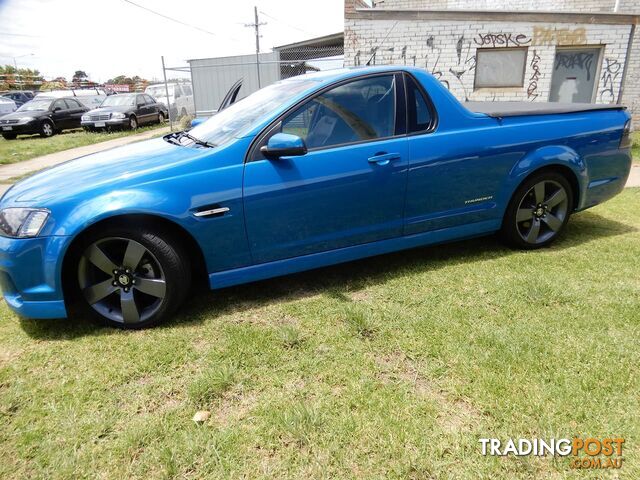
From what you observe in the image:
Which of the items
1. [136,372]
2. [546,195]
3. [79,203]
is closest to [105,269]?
[79,203]

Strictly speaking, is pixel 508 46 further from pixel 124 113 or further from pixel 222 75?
pixel 124 113

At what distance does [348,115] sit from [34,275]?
90.5 inches

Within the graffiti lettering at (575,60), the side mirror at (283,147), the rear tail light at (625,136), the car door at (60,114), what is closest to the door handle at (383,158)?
the side mirror at (283,147)

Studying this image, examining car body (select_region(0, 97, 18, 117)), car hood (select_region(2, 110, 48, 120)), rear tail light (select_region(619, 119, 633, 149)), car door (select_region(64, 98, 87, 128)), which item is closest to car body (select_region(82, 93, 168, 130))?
car door (select_region(64, 98, 87, 128))

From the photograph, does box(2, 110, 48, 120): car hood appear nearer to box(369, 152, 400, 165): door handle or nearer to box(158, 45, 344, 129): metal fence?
box(158, 45, 344, 129): metal fence

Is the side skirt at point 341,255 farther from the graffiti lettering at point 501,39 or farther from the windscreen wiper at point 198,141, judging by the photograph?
the graffiti lettering at point 501,39

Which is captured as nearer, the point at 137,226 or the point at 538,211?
the point at 137,226

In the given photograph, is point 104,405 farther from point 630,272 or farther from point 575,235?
point 575,235

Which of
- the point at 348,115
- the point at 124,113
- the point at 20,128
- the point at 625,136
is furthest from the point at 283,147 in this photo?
the point at 20,128

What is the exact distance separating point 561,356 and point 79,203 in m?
2.90

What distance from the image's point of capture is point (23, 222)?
2635 millimetres

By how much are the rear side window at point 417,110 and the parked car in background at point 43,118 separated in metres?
16.8

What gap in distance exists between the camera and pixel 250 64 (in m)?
14.6

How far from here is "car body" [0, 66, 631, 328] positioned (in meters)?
2.71
